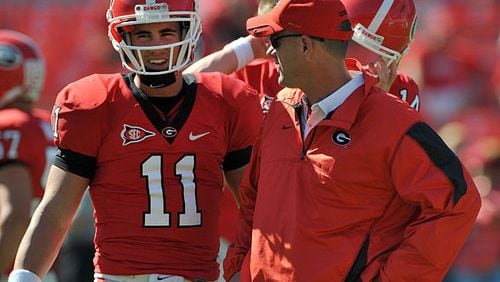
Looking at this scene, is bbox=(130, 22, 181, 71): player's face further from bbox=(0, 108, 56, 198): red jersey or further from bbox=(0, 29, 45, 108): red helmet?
bbox=(0, 29, 45, 108): red helmet

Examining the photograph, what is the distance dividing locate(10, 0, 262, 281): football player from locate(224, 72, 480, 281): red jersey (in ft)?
1.43

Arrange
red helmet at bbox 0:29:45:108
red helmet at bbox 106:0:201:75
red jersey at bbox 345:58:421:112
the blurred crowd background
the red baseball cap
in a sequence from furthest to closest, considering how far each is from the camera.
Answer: the blurred crowd background < red helmet at bbox 0:29:45:108 < red jersey at bbox 345:58:421:112 < red helmet at bbox 106:0:201:75 < the red baseball cap

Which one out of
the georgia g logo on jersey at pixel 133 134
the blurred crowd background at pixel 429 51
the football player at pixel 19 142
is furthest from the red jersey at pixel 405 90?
the blurred crowd background at pixel 429 51

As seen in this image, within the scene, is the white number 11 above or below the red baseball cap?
below

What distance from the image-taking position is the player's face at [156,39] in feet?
14.3

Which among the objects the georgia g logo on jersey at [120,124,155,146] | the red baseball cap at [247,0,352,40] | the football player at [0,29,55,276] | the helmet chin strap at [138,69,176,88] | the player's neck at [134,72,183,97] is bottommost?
the football player at [0,29,55,276]

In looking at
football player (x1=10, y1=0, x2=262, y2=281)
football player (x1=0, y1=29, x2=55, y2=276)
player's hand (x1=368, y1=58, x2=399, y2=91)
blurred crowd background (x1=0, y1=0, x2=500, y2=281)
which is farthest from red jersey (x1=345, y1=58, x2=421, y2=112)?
blurred crowd background (x1=0, y1=0, x2=500, y2=281)

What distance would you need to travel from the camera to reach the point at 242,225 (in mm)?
4195

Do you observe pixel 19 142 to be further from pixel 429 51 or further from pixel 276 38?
pixel 429 51

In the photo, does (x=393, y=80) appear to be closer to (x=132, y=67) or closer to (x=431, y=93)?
(x=132, y=67)

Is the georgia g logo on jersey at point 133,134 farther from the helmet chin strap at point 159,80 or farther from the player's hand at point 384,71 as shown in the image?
the player's hand at point 384,71

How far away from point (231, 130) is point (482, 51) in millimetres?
6073

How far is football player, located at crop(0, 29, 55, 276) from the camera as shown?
18.2 feet

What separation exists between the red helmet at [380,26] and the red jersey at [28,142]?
1.86 metres
